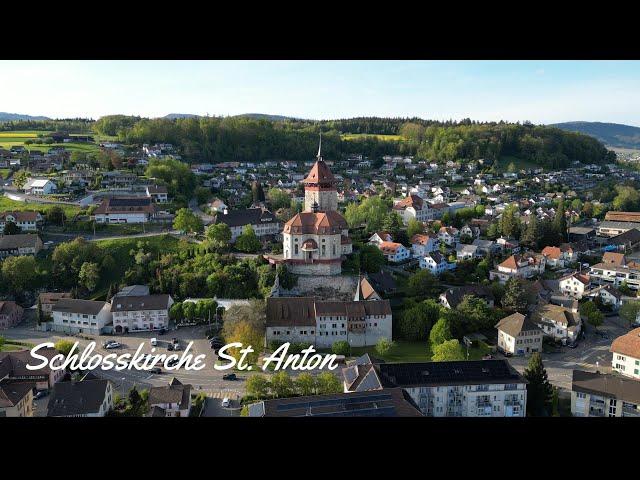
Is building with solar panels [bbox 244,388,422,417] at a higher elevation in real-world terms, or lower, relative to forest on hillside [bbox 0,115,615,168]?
lower

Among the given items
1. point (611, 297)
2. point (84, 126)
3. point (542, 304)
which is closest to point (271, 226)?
point (542, 304)

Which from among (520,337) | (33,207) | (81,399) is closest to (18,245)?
(33,207)

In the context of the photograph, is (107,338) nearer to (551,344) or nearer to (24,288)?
(24,288)

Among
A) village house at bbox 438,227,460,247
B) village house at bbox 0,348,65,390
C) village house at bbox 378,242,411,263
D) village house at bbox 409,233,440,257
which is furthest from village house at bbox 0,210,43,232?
village house at bbox 438,227,460,247

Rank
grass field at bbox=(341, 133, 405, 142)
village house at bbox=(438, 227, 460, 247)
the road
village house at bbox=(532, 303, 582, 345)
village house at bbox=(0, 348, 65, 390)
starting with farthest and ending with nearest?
1. grass field at bbox=(341, 133, 405, 142)
2. village house at bbox=(438, 227, 460, 247)
3. village house at bbox=(532, 303, 582, 345)
4. the road
5. village house at bbox=(0, 348, 65, 390)

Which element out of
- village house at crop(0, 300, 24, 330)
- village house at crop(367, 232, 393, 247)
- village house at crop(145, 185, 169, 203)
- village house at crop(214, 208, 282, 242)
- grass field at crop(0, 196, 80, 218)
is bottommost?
village house at crop(0, 300, 24, 330)

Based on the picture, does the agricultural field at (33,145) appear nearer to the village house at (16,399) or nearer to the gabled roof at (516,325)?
the village house at (16,399)

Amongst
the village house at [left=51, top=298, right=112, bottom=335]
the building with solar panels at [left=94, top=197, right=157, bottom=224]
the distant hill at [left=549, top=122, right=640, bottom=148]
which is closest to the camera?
the village house at [left=51, top=298, right=112, bottom=335]

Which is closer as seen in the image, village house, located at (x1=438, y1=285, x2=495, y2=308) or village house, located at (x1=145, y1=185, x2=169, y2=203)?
village house, located at (x1=438, y1=285, x2=495, y2=308)

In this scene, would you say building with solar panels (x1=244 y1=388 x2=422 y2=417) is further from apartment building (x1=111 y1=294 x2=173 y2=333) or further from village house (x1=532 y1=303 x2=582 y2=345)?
village house (x1=532 y1=303 x2=582 y2=345)
